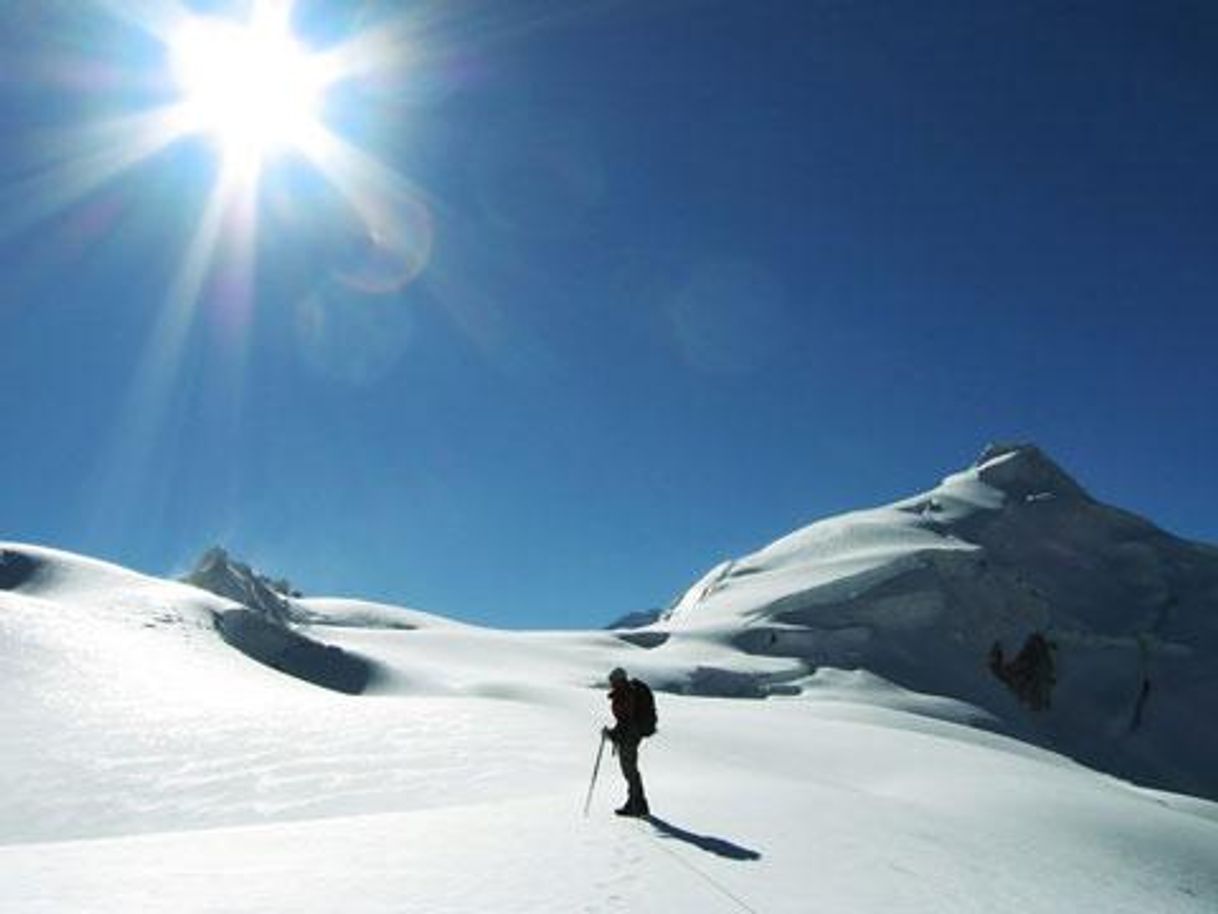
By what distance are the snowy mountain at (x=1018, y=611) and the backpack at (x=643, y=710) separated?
224 ft

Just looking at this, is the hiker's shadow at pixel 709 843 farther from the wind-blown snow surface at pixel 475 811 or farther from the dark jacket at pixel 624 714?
the dark jacket at pixel 624 714

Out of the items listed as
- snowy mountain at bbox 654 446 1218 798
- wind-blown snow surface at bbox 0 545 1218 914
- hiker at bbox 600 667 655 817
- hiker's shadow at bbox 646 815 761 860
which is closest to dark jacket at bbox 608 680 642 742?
hiker at bbox 600 667 655 817

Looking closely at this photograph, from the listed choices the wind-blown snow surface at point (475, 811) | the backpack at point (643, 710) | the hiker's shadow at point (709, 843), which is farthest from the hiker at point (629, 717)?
the hiker's shadow at point (709, 843)

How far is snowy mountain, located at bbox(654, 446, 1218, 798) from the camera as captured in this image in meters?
94.6

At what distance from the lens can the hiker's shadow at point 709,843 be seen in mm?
13930

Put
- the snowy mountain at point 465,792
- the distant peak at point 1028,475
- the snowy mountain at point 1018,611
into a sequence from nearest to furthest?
the snowy mountain at point 465,792, the snowy mountain at point 1018,611, the distant peak at point 1028,475

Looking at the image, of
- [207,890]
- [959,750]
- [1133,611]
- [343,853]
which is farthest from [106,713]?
[1133,611]

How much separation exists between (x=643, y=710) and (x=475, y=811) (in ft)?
11.0

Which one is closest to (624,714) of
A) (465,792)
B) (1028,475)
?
(465,792)

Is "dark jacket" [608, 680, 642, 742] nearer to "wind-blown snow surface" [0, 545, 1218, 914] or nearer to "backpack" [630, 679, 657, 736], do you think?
"backpack" [630, 679, 657, 736]

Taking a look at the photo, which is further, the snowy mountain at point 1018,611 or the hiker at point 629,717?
the snowy mountain at point 1018,611

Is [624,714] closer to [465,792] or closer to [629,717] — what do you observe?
[629,717]

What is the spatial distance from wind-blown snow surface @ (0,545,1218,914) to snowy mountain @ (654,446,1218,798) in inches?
2026

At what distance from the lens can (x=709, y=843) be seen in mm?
14586
